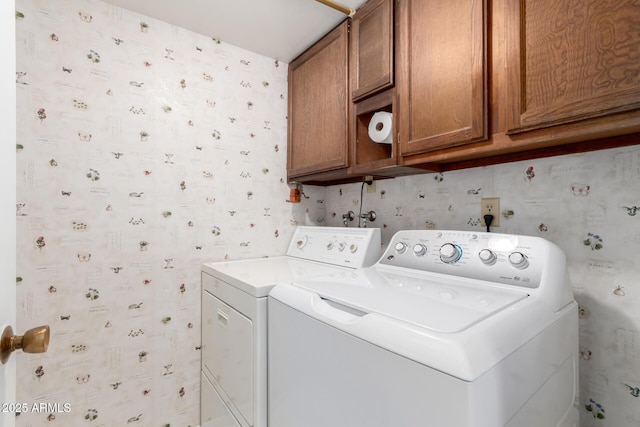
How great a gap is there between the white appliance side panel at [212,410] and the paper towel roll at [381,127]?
139cm

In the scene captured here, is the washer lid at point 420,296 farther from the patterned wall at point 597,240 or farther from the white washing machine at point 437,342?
the patterned wall at point 597,240

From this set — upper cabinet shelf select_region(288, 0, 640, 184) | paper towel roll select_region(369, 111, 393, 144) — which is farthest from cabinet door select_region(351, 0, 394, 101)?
paper towel roll select_region(369, 111, 393, 144)

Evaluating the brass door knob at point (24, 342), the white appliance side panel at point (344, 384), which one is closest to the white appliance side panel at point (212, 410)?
the white appliance side panel at point (344, 384)

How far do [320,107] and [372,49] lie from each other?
1.42 feet

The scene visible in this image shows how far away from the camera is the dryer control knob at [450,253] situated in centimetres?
108

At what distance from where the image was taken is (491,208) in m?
1.23

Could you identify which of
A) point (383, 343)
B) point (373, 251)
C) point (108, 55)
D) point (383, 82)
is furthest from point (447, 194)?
point (108, 55)

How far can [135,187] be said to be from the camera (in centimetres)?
148

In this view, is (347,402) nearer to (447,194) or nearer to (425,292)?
(425,292)

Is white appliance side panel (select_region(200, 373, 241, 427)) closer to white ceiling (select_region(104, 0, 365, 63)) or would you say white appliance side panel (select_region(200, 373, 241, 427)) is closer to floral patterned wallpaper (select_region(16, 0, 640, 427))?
floral patterned wallpaper (select_region(16, 0, 640, 427))

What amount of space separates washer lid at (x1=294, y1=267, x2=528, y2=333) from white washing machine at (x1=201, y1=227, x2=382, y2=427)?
0.24 metres

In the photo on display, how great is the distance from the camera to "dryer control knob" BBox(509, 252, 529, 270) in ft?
2.99

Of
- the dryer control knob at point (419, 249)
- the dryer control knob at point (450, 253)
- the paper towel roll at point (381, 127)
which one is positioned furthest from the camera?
the paper towel roll at point (381, 127)

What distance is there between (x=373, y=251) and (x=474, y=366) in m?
0.93
